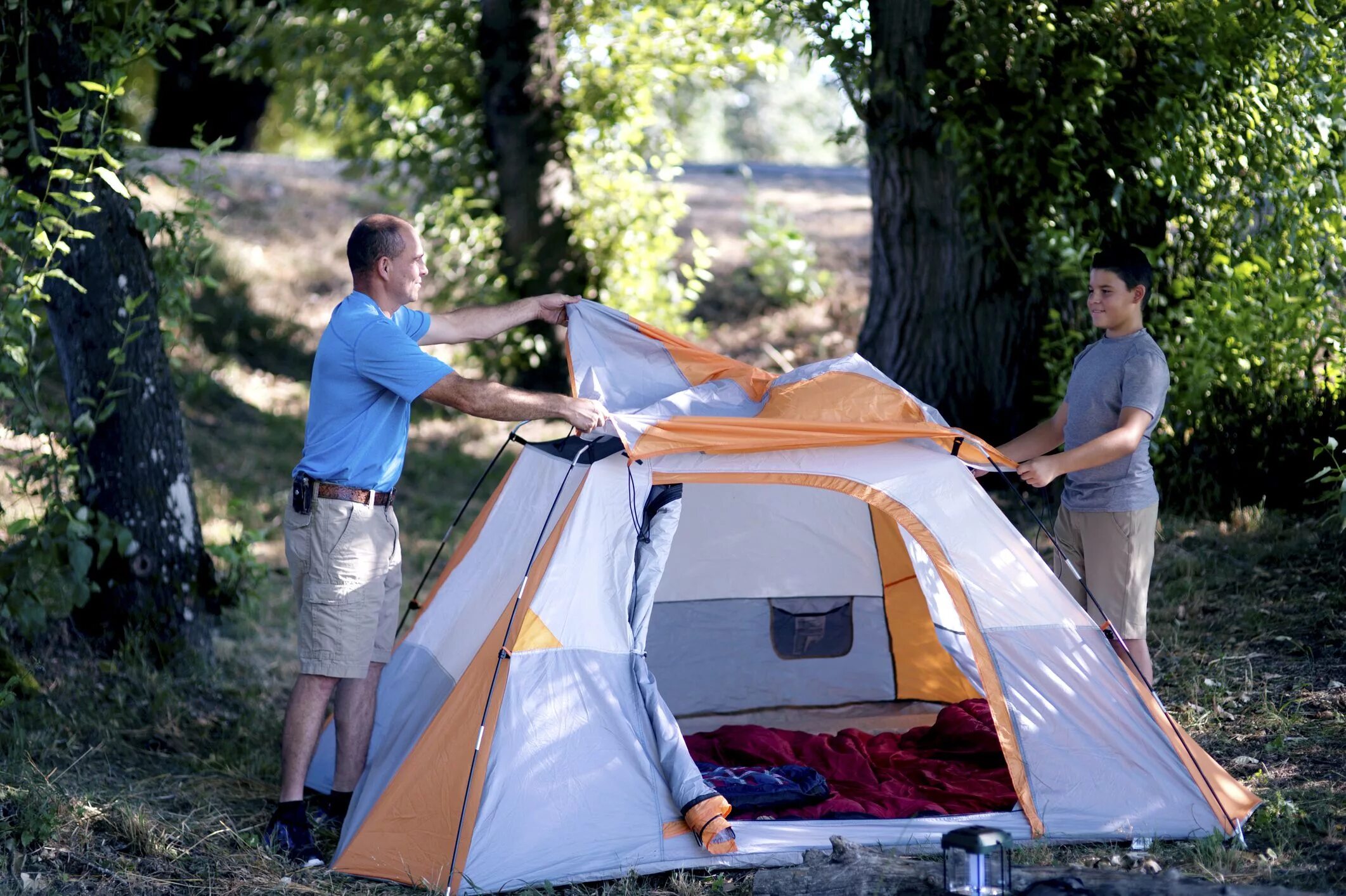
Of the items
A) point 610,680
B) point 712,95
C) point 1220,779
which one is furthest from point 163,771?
point 712,95

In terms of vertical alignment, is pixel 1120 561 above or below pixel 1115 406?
below

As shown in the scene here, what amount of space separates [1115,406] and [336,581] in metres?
2.36

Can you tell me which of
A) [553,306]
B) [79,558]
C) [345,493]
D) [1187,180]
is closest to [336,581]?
[345,493]

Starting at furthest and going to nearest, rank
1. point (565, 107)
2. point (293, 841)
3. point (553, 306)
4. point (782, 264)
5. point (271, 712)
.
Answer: point (782, 264), point (565, 107), point (271, 712), point (553, 306), point (293, 841)

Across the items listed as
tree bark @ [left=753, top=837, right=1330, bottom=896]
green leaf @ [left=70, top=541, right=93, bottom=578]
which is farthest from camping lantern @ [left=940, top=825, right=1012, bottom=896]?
green leaf @ [left=70, top=541, right=93, bottom=578]

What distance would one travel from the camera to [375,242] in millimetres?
3629

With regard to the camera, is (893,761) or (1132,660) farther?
(893,761)

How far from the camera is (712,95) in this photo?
31266mm

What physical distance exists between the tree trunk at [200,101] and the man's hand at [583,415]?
1129 centimetres

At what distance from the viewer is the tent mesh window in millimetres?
4906

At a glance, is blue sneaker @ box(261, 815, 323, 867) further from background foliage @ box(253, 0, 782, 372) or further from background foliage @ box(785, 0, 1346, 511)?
background foliage @ box(253, 0, 782, 372)

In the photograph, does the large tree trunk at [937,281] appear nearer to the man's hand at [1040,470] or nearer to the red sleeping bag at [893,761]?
the red sleeping bag at [893,761]

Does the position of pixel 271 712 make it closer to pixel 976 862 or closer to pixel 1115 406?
pixel 976 862

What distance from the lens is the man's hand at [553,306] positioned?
13.3 feet
